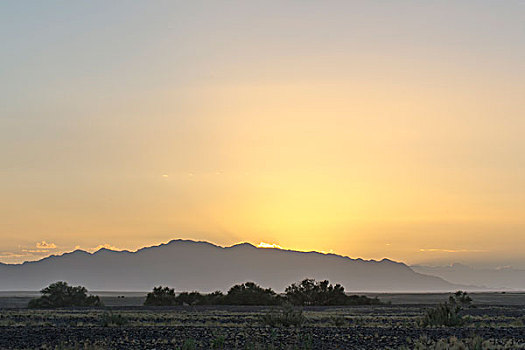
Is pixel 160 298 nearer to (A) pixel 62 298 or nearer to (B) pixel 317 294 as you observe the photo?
(A) pixel 62 298

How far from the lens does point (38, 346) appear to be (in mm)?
30297

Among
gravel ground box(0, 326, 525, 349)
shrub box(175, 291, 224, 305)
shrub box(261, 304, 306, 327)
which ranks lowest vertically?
gravel ground box(0, 326, 525, 349)

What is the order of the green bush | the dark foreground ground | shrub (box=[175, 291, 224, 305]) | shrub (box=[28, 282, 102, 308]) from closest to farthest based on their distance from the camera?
the dark foreground ground → the green bush → shrub (box=[28, 282, 102, 308]) → shrub (box=[175, 291, 224, 305])

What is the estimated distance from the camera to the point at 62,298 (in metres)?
84.2

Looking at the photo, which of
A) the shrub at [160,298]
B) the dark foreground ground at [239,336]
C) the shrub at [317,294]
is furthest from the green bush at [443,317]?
the shrub at [160,298]

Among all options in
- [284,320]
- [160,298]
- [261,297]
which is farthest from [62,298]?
[284,320]

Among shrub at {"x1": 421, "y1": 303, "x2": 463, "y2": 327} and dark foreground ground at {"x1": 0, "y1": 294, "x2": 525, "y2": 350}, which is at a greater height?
shrub at {"x1": 421, "y1": 303, "x2": 463, "y2": 327}

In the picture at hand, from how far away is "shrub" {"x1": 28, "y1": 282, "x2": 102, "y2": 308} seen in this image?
82812mm

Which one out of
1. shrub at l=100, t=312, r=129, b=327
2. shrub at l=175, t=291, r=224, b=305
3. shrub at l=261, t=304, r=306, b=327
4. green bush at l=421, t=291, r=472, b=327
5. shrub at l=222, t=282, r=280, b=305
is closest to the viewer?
green bush at l=421, t=291, r=472, b=327

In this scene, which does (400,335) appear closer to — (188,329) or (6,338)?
(188,329)

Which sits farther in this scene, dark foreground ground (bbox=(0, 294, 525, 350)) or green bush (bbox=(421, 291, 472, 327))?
green bush (bbox=(421, 291, 472, 327))

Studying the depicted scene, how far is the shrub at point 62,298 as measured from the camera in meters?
82.8

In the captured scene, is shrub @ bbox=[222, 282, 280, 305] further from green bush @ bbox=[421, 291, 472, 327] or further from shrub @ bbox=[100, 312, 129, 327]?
green bush @ bbox=[421, 291, 472, 327]

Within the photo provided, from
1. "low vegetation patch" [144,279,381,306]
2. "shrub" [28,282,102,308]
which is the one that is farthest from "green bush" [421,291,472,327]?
"shrub" [28,282,102,308]
